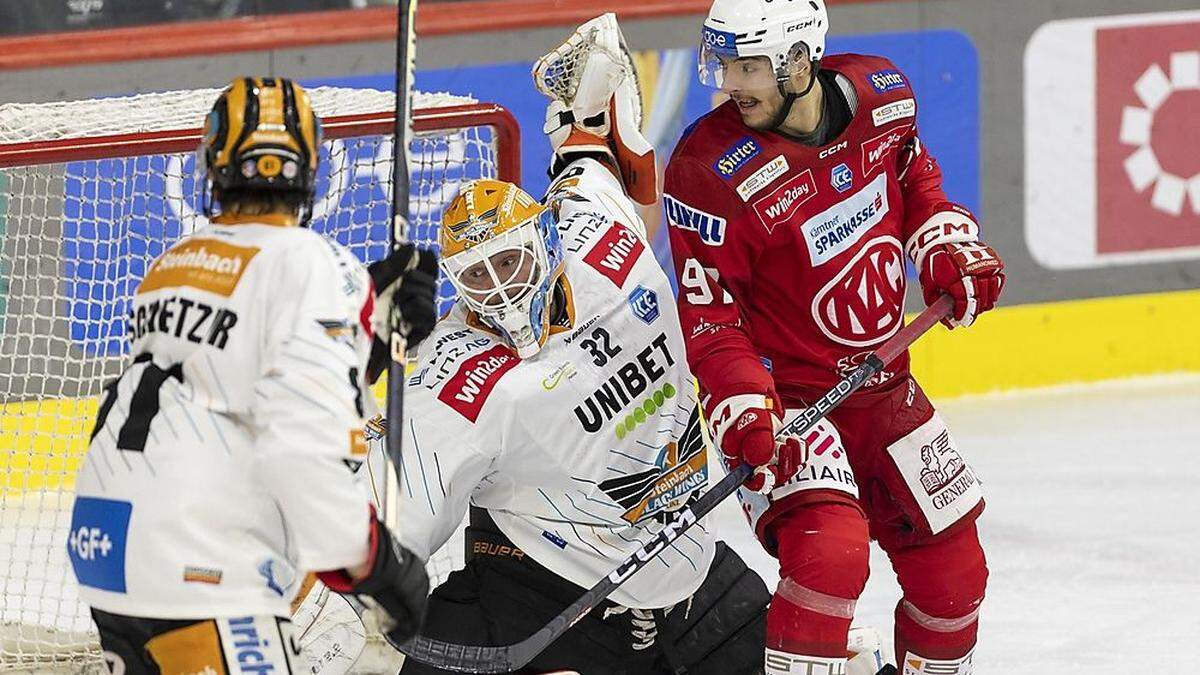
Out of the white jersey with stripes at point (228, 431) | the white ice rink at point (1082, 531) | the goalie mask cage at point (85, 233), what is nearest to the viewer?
the white jersey with stripes at point (228, 431)

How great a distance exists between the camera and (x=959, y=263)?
3.30 m

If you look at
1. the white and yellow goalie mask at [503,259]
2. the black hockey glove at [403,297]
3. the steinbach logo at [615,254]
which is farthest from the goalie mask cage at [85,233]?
the black hockey glove at [403,297]

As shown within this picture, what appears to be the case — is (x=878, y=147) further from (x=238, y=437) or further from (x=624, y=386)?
(x=238, y=437)

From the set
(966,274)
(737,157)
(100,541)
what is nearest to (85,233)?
(737,157)

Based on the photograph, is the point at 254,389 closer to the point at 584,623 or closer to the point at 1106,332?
the point at 584,623

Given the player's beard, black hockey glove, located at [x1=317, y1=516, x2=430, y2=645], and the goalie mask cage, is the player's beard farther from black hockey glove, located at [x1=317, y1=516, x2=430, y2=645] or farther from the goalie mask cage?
black hockey glove, located at [x1=317, y1=516, x2=430, y2=645]

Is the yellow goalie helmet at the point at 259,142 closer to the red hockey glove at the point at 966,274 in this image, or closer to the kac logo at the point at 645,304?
the kac logo at the point at 645,304

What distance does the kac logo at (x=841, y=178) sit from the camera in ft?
10.7

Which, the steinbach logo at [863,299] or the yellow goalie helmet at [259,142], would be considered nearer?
the yellow goalie helmet at [259,142]

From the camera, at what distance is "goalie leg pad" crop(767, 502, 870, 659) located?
3.06 metres

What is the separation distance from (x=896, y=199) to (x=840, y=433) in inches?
14.7

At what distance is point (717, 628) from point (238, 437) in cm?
118

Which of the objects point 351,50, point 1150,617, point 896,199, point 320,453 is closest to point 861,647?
point 896,199

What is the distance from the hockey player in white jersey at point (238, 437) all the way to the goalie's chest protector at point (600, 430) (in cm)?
72
